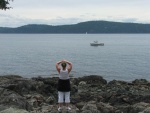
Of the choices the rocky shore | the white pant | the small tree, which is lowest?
the rocky shore

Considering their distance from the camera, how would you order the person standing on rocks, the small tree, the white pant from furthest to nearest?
the small tree → the white pant → the person standing on rocks

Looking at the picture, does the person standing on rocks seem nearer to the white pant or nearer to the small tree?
the white pant

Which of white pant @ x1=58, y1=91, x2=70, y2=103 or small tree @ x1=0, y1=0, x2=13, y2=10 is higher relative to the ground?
small tree @ x1=0, y1=0, x2=13, y2=10

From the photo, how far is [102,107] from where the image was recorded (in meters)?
16.9

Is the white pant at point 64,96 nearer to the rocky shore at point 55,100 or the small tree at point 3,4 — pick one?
the rocky shore at point 55,100

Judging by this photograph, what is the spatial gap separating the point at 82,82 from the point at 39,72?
26.3 m

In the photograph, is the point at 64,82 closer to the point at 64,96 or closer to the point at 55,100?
the point at 64,96

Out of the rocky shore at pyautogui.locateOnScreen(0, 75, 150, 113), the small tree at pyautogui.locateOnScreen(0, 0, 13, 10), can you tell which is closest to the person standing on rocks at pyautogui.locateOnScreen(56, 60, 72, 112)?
the rocky shore at pyautogui.locateOnScreen(0, 75, 150, 113)

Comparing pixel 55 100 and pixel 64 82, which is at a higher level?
pixel 64 82

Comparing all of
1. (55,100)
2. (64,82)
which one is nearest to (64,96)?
(64,82)

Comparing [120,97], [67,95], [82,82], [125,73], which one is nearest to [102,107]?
[67,95]

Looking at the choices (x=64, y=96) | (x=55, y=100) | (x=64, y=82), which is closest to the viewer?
(x=64, y=82)

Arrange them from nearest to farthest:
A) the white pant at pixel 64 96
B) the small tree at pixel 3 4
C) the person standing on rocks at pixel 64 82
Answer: the person standing on rocks at pixel 64 82
the white pant at pixel 64 96
the small tree at pixel 3 4

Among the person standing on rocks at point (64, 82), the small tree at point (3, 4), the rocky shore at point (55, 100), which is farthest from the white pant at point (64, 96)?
the small tree at point (3, 4)
